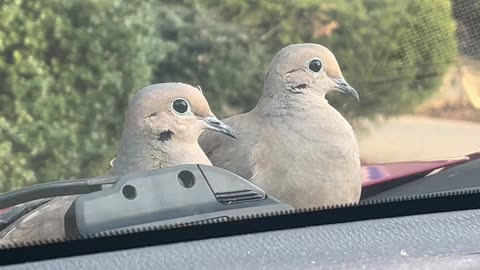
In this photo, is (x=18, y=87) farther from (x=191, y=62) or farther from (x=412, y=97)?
(x=412, y=97)

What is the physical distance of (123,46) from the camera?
2465 mm

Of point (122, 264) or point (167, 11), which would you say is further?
point (167, 11)

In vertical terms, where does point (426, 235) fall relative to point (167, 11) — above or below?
below

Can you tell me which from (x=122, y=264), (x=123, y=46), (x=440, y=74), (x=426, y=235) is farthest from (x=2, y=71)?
(x=440, y=74)

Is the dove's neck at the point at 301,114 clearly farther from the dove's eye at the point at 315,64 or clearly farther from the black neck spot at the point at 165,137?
the black neck spot at the point at 165,137

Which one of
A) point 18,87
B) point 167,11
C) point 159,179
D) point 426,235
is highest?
point 167,11

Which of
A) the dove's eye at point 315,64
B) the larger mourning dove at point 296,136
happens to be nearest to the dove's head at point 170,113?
the larger mourning dove at point 296,136

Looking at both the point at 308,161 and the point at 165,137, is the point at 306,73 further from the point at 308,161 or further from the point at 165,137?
the point at 165,137

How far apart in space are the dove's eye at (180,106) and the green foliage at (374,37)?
28 cm

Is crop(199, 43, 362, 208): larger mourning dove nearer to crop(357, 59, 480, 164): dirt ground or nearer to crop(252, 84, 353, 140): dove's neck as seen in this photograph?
crop(252, 84, 353, 140): dove's neck

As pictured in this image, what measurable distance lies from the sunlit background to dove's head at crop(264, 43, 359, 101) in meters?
0.03

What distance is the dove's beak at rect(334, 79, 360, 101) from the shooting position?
2.70 m

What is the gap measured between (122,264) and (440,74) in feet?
4.69

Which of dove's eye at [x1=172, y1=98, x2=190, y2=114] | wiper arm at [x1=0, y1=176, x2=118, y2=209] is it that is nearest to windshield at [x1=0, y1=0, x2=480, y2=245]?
dove's eye at [x1=172, y1=98, x2=190, y2=114]
